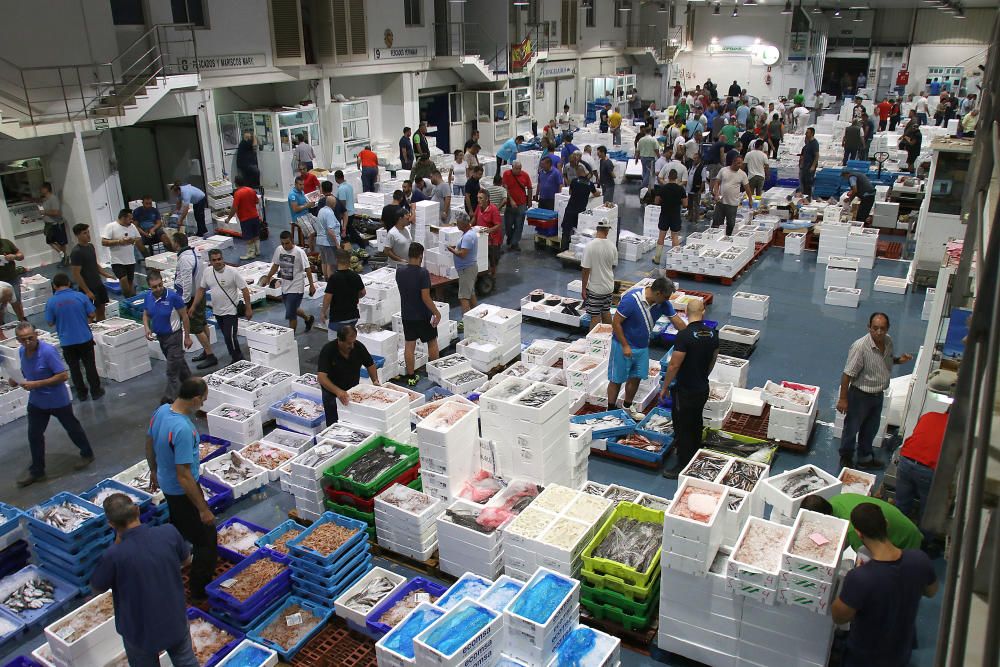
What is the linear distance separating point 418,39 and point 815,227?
41.9 ft

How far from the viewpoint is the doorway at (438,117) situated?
2367 cm

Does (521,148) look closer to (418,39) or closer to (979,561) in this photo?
(418,39)

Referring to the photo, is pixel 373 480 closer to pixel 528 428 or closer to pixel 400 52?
pixel 528 428

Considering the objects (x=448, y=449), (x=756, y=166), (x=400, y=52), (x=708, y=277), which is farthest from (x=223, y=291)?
(x=400, y=52)

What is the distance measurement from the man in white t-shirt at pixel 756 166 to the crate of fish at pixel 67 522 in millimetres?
14338

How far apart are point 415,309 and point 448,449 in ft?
10.3

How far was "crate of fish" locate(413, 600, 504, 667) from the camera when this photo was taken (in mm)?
4383

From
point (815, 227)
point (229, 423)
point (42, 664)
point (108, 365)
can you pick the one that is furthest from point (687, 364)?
point (815, 227)

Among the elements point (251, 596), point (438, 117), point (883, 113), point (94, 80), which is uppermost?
point (94, 80)

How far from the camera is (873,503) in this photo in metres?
4.87

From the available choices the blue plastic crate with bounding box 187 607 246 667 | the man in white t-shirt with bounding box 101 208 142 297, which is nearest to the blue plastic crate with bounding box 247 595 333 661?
the blue plastic crate with bounding box 187 607 246 667

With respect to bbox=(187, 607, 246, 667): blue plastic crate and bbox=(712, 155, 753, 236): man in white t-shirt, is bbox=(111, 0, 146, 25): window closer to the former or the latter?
bbox=(712, 155, 753, 236): man in white t-shirt

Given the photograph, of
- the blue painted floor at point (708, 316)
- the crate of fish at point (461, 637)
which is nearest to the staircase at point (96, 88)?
the blue painted floor at point (708, 316)

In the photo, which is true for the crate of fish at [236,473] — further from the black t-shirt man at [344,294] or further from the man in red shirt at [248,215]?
the man in red shirt at [248,215]
